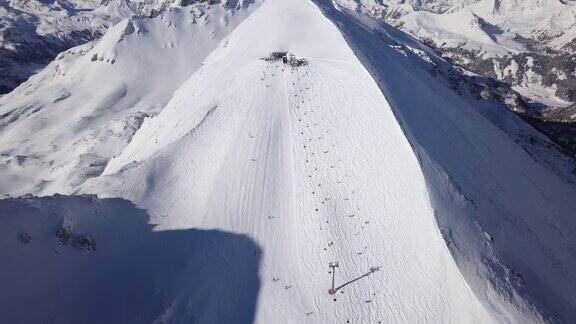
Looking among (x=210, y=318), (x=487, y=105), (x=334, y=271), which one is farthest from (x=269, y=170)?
(x=487, y=105)

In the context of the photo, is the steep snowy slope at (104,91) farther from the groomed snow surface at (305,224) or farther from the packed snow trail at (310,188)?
the groomed snow surface at (305,224)

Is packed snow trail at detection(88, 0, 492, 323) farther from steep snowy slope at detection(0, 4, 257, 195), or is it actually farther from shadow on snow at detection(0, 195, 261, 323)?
steep snowy slope at detection(0, 4, 257, 195)

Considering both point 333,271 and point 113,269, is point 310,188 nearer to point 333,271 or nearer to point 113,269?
point 333,271

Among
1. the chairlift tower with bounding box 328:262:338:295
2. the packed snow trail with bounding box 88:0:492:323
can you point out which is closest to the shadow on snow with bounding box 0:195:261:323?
the packed snow trail with bounding box 88:0:492:323

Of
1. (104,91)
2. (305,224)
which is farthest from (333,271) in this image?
(104,91)

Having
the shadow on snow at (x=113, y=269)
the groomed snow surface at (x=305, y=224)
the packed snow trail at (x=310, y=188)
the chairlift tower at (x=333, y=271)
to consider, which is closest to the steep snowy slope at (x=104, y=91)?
the packed snow trail at (x=310, y=188)

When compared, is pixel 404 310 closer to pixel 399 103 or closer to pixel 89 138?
pixel 399 103
